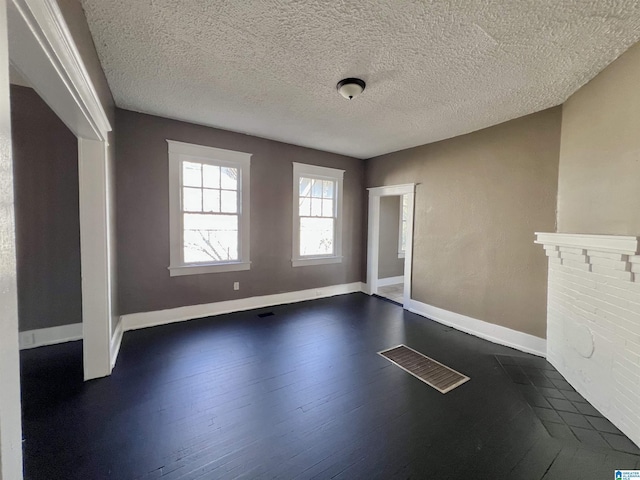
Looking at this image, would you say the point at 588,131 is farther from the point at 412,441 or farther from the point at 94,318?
the point at 94,318

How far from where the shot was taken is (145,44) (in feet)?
6.58

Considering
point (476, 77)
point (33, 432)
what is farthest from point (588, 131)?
point (33, 432)

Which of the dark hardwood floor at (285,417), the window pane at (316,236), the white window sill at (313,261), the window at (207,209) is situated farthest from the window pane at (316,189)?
the dark hardwood floor at (285,417)

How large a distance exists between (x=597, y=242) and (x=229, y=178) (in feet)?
13.3

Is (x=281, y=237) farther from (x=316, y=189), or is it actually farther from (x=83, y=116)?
(x=83, y=116)

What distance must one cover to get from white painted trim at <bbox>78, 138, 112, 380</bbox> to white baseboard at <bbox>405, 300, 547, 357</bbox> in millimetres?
3889

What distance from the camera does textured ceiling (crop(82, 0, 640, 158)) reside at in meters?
1.63

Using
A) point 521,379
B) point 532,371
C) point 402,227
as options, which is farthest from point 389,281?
point 521,379

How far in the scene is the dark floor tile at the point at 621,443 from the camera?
1690 millimetres

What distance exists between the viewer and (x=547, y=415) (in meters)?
1.99

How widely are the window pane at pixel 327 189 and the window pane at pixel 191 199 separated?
2130 millimetres

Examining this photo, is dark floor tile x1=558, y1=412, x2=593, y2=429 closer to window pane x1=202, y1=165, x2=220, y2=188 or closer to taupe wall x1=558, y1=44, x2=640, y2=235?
taupe wall x1=558, y1=44, x2=640, y2=235

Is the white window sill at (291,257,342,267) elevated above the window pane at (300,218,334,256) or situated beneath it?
situated beneath

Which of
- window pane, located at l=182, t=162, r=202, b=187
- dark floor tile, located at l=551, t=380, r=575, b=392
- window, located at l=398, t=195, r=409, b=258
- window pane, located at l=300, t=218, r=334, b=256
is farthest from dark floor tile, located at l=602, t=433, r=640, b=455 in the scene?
window, located at l=398, t=195, r=409, b=258
